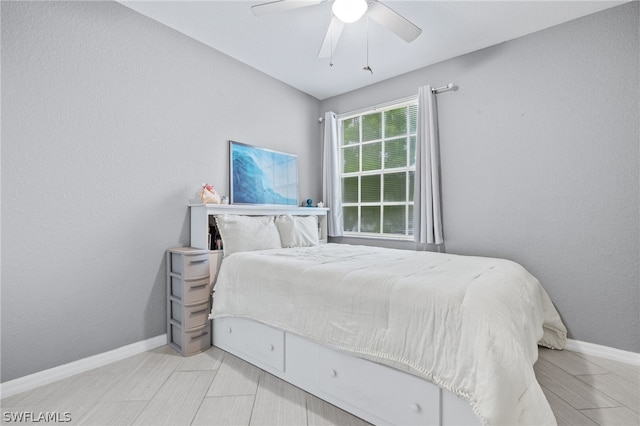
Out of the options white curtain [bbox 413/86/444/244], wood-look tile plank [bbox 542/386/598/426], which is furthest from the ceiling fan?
wood-look tile plank [bbox 542/386/598/426]

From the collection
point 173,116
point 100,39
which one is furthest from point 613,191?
point 100,39

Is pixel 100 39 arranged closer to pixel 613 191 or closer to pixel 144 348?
pixel 144 348

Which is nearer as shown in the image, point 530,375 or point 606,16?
point 530,375

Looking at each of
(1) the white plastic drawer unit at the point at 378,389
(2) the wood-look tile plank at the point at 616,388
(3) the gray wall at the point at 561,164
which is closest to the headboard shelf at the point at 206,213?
(1) the white plastic drawer unit at the point at 378,389

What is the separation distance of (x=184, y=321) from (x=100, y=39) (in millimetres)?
2171

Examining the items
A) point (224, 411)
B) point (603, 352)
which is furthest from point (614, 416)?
point (224, 411)

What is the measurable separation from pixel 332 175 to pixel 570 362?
2.88 m

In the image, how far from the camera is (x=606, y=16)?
2.23 metres

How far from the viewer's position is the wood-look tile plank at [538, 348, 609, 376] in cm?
198

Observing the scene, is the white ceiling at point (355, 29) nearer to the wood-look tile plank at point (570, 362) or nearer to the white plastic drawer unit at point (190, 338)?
the white plastic drawer unit at point (190, 338)

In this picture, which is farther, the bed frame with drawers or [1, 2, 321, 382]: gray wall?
[1, 2, 321, 382]: gray wall

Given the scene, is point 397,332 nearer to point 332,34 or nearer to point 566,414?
point 566,414

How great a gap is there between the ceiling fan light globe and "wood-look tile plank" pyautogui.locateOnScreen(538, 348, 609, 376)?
107 inches

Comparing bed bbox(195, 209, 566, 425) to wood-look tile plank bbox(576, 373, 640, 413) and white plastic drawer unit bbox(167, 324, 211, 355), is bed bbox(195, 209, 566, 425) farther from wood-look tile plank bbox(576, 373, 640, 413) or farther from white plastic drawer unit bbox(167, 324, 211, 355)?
wood-look tile plank bbox(576, 373, 640, 413)
